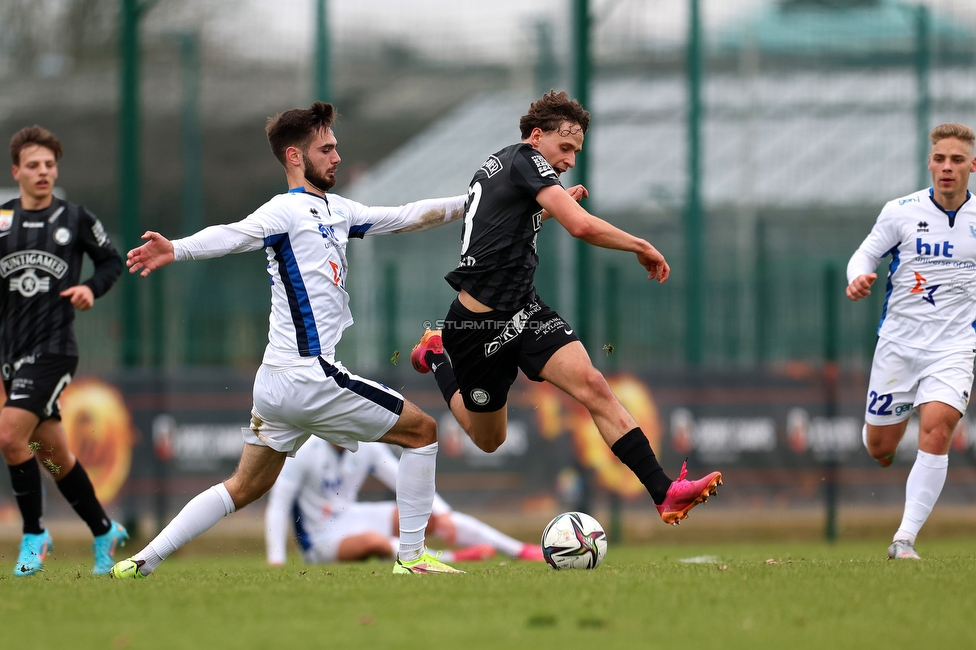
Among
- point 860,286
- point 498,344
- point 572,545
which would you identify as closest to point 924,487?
point 860,286

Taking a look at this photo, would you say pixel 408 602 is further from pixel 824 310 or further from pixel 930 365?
pixel 824 310

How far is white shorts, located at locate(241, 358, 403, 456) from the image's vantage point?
5.91m

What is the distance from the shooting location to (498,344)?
6512 mm

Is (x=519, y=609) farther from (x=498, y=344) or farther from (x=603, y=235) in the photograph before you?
(x=603, y=235)

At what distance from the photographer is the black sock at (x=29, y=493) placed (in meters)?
7.01

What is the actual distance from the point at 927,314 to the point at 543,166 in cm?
262

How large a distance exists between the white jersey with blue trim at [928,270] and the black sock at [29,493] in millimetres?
5073

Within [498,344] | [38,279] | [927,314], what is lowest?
[498,344]

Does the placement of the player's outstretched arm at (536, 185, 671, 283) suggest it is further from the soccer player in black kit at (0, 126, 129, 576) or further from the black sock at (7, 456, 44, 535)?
the black sock at (7, 456, 44, 535)

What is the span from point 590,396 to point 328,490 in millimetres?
3786

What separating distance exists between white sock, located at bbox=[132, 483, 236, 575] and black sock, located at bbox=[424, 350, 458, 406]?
1495mm

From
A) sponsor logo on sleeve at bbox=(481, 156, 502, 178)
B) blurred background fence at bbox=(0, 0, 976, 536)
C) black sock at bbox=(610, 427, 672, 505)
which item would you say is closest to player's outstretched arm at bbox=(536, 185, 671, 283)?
sponsor logo on sleeve at bbox=(481, 156, 502, 178)

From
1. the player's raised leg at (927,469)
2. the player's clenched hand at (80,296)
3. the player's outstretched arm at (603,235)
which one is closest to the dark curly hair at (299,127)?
the player's outstretched arm at (603,235)

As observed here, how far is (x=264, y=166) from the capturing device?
13836 millimetres
